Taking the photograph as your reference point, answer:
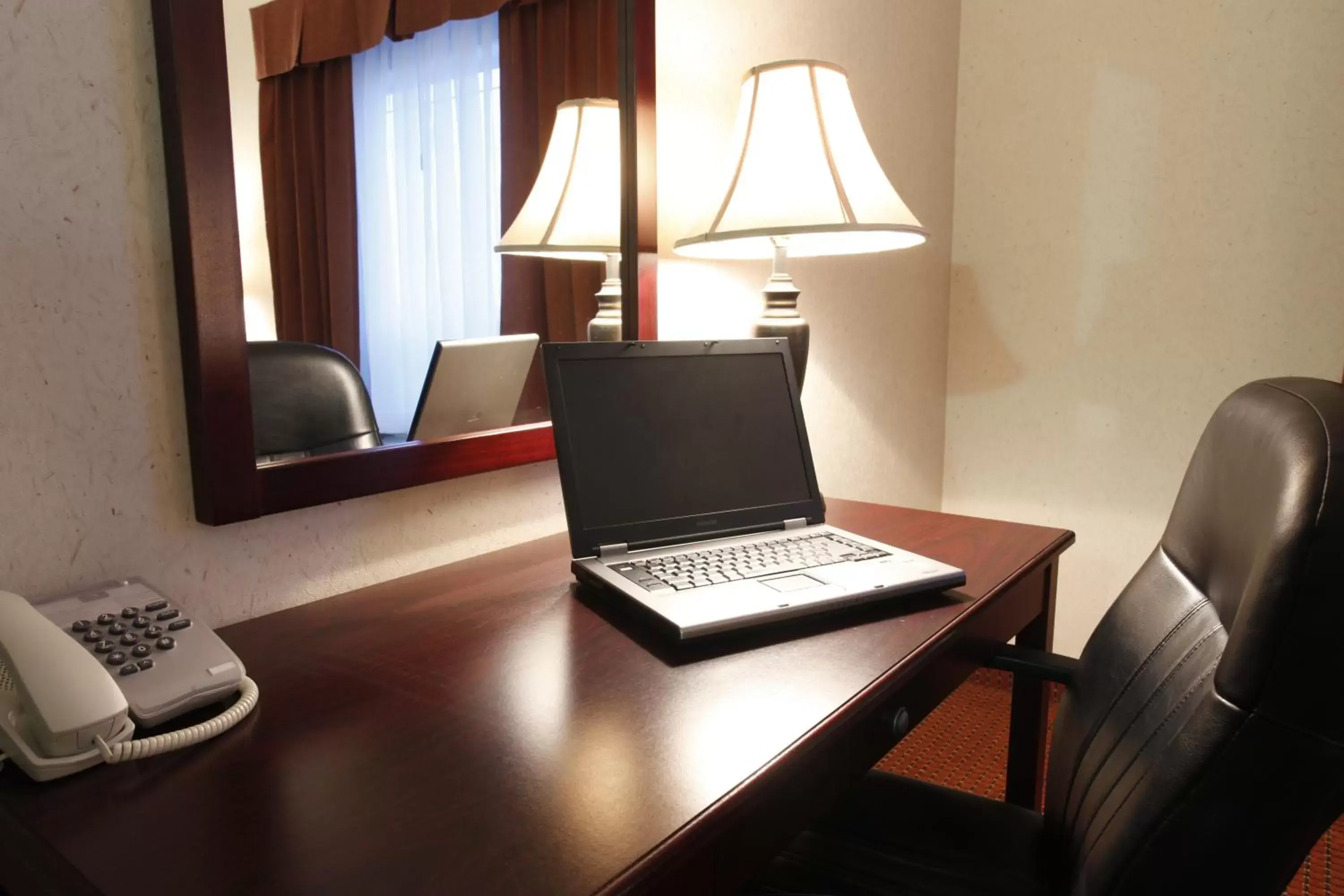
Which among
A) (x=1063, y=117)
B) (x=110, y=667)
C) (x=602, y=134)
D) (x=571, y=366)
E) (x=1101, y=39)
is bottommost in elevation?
(x=110, y=667)

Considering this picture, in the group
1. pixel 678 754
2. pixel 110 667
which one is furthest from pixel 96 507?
pixel 678 754

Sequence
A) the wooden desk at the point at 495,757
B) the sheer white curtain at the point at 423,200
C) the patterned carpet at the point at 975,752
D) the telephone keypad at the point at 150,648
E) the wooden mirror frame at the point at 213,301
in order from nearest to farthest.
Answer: the wooden desk at the point at 495,757
the telephone keypad at the point at 150,648
the wooden mirror frame at the point at 213,301
the sheer white curtain at the point at 423,200
the patterned carpet at the point at 975,752

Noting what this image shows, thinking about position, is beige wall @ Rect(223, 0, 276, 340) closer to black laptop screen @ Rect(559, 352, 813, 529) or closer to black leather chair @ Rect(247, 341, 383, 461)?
black leather chair @ Rect(247, 341, 383, 461)

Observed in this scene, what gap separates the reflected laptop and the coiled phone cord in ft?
1.34

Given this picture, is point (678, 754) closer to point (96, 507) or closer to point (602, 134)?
point (96, 507)

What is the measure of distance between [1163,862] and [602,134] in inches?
43.3

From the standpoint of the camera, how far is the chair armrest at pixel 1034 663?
101cm

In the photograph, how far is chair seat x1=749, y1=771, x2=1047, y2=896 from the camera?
91 cm

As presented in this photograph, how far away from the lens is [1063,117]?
2.23 metres

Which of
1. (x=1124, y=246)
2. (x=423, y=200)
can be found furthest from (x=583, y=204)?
(x=1124, y=246)

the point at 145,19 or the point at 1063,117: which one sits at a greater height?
the point at 1063,117

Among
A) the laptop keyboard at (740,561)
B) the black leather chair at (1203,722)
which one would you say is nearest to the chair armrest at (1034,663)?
the black leather chair at (1203,722)

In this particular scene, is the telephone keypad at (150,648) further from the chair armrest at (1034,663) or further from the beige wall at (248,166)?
the chair armrest at (1034,663)

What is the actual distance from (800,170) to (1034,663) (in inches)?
29.0
